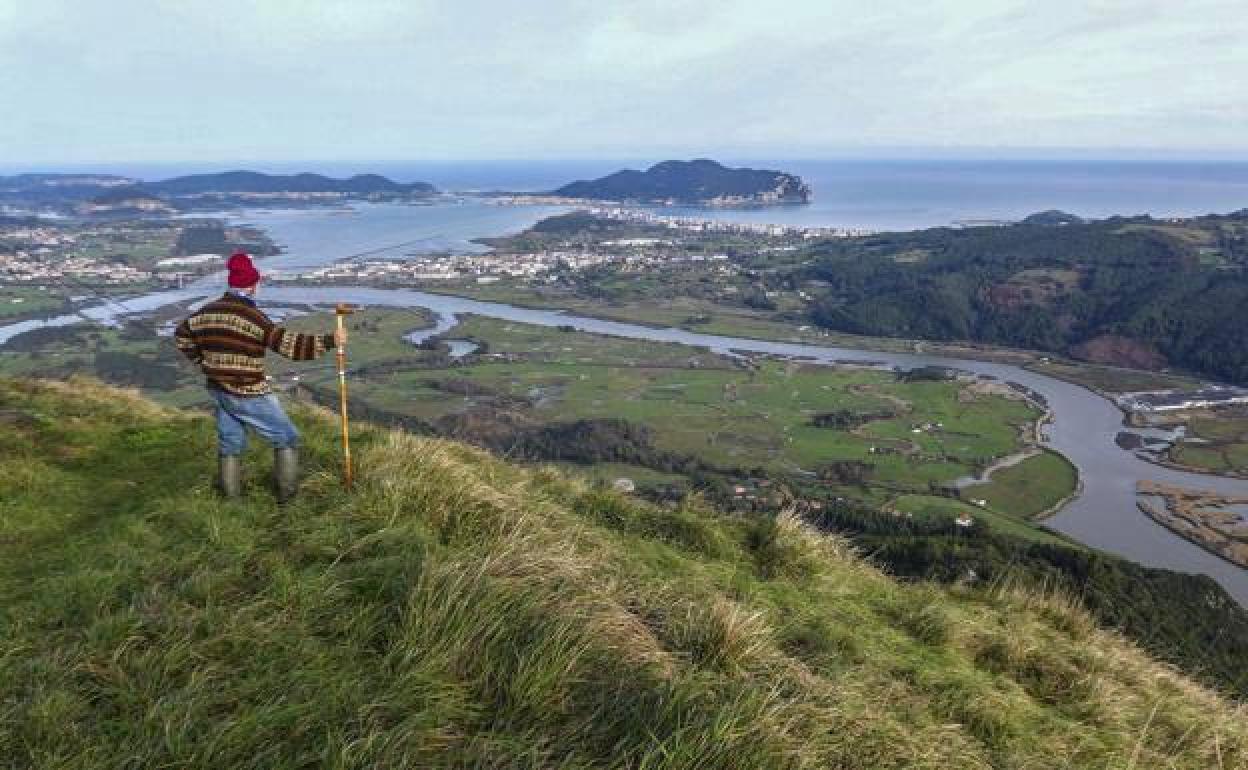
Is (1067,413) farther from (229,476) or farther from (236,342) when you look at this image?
(236,342)

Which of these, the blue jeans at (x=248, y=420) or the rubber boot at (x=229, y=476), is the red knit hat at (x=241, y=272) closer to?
the blue jeans at (x=248, y=420)

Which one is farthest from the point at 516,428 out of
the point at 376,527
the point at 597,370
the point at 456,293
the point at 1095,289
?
the point at 1095,289

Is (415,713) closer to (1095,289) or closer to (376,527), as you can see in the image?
(376,527)

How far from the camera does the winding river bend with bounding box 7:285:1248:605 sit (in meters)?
36.8

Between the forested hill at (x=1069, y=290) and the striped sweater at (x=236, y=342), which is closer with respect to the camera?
the striped sweater at (x=236, y=342)

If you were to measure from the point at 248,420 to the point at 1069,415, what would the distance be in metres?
65.9

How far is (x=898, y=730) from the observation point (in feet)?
12.5

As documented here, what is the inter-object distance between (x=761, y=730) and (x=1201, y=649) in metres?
15.6

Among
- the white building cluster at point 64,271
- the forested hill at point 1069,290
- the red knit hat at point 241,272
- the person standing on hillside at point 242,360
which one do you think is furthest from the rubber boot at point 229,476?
the white building cluster at point 64,271

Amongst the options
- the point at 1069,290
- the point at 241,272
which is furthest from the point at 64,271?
the point at 1069,290

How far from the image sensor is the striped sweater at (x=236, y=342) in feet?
18.8

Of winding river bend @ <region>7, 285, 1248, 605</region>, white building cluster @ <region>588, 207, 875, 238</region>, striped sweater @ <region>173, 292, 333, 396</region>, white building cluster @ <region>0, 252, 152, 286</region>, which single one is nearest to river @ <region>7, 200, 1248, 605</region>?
winding river bend @ <region>7, 285, 1248, 605</region>

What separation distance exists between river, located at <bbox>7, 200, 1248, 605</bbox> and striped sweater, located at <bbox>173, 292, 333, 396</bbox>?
1453 inches

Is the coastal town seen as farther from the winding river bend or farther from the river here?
the winding river bend
